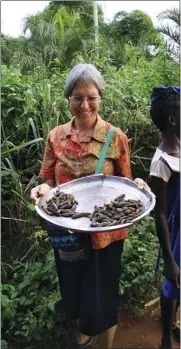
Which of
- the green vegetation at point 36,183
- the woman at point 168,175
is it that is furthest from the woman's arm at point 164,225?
the green vegetation at point 36,183

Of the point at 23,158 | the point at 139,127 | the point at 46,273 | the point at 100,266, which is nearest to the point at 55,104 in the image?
the point at 23,158

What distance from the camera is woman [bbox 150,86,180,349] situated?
1.67 m

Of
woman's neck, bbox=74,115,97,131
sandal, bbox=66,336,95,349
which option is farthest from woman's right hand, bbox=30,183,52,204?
sandal, bbox=66,336,95,349

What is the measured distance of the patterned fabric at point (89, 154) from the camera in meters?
1.86

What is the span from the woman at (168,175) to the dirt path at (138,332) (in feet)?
2.81

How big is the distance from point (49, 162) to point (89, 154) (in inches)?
→ 9.4

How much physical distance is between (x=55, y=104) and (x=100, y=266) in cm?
150

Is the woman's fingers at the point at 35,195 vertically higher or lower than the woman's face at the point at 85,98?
lower

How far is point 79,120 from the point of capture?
1866mm

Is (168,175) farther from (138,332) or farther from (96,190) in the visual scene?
(138,332)

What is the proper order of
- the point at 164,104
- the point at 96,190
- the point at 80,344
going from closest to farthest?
the point at 164,104 → the point at 96,190 → the point at 80,344

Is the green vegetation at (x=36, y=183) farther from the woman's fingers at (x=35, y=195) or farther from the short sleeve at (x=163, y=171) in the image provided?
the short sleeve at (x=163, y=171)

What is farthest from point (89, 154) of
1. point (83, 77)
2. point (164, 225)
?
point (164, 225)

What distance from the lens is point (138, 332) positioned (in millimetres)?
2596
